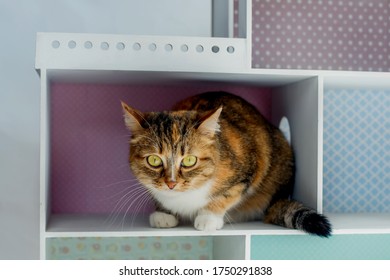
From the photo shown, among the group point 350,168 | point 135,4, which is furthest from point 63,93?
point 350,168

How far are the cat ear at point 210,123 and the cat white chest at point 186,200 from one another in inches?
5.2

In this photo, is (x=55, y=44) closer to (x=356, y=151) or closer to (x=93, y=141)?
(x=93, y=141)

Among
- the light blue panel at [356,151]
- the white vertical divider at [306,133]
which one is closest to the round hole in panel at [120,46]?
the white vertical divider at [306,133]

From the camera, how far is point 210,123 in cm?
133

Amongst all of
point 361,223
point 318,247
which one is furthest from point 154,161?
point 361,223

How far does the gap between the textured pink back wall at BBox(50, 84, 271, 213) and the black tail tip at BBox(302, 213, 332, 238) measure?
21.7 inches

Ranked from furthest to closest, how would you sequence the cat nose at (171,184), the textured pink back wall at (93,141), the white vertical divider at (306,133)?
1. the textured pink back wall at (93,141)
2. the white vertical divider at (306,133)
3. the cat nose at (171,184)

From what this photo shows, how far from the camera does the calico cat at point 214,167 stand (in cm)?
131

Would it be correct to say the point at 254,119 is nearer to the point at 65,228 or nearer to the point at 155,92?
the point at 155,92

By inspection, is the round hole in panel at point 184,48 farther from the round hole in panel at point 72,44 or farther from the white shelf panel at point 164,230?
the white shelf panel at point 164,230

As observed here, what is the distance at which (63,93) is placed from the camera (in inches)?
66.6

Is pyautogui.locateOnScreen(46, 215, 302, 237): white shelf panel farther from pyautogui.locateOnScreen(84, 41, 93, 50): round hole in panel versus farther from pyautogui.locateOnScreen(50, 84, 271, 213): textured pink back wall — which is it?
pyautogui.locateOnScreen(84, 41, 93, 50): round hole in panel

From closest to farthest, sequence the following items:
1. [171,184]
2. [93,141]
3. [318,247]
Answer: [171,184], [318,247], [93,141]

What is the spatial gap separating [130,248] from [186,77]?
2.13 feet
